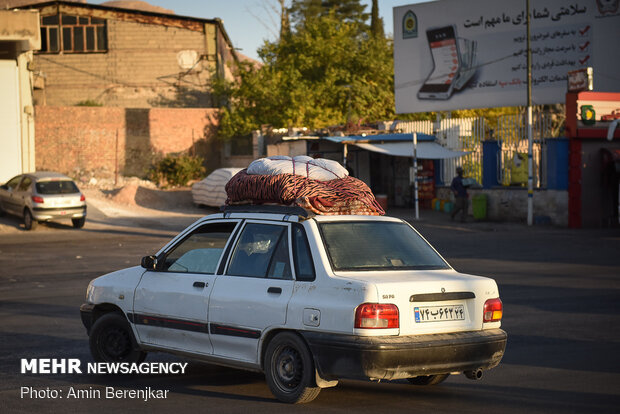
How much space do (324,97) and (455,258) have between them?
111ft

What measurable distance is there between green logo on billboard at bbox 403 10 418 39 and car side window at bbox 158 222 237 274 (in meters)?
35.4

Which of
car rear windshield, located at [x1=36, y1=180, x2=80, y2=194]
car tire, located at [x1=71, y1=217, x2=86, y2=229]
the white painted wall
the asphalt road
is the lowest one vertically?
the asphalt road

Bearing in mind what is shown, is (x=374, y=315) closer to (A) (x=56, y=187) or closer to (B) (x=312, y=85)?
(A) (x=56, y=187)

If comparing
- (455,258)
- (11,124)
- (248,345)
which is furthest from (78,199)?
(248,345)

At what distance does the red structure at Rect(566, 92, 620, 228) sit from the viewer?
2894 centimetres

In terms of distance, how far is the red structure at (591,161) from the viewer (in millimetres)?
28938

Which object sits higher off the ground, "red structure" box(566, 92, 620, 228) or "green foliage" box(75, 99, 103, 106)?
"green foliage" box(75, 99, 103, 106)

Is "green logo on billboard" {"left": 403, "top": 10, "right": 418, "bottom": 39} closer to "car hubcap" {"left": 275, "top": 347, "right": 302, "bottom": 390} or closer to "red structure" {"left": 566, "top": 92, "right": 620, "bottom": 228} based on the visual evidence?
"red structure" {"left": 566, "top": 92, "right": 620, "bottom": 228}

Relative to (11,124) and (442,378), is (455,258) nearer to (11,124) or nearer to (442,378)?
(442,378)

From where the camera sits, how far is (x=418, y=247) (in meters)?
7.58

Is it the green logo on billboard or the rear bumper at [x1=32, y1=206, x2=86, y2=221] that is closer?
the rear bumper at [x1=32, y1=206, x2=86, y2=221]

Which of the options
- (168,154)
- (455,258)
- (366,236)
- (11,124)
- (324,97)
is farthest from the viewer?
(324,97)

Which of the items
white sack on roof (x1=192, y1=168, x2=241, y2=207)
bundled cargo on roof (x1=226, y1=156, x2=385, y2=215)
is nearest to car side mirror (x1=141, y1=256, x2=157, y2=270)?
bundled cargo on roof (x1=226, y1=156, x2=385, y2=215)

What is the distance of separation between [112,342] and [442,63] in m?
34.4
